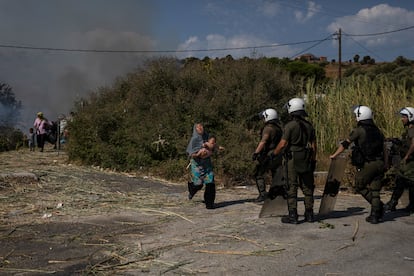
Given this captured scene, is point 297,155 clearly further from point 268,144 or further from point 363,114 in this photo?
point 268,144

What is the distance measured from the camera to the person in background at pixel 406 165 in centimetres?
819

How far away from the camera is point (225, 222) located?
762cm

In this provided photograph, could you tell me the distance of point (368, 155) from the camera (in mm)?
7191

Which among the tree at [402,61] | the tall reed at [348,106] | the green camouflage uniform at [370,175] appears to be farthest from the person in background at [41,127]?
the tree at [402,61]

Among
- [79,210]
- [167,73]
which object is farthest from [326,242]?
[167,73]

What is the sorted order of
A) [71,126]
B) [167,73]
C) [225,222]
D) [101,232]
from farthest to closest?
[71,126] < [167,73] < [225,222] < [101,232]

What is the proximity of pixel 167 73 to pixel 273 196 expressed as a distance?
26.9ft

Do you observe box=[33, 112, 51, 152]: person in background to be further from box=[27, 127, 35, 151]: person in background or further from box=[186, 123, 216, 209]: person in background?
box=[186, 123, 216, 209]: person in background

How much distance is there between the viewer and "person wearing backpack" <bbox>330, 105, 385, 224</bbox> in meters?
7.18

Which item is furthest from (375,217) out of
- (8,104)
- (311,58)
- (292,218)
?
(311,58)

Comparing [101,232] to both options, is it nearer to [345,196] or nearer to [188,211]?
[188,211]

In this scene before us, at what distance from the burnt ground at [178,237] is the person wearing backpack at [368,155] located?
1.62ft

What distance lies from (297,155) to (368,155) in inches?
41.4

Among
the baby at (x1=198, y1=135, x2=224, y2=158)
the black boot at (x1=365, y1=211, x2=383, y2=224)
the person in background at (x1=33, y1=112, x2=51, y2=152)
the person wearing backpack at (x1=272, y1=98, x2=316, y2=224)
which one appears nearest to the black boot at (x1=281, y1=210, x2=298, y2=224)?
the person wearing backpack at (x1=272, y1=98, x2=316, y2=224)
